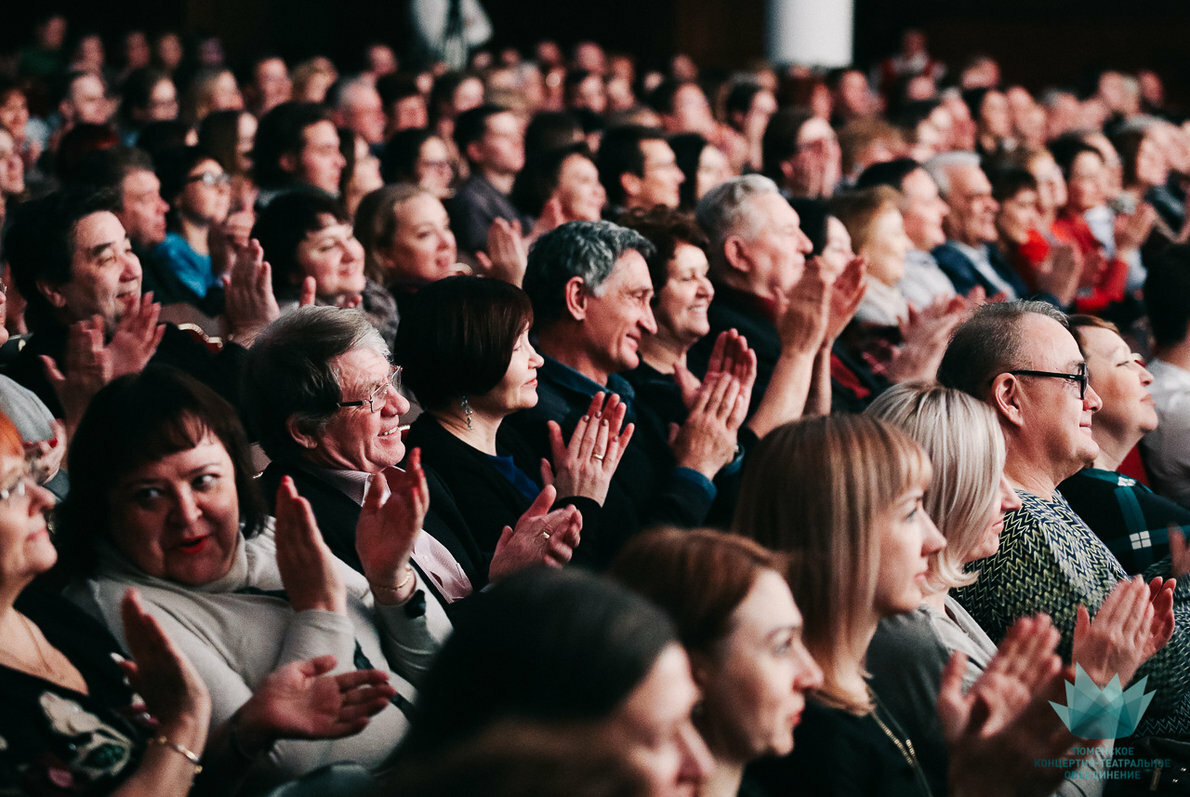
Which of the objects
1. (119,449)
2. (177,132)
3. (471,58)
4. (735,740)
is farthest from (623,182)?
(471,58)

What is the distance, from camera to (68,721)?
1.62 metres

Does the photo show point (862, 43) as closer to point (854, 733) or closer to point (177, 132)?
point (177, 132)

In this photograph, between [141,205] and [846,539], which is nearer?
[846,539]

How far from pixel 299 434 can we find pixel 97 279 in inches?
37.5

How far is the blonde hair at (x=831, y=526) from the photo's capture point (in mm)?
1860

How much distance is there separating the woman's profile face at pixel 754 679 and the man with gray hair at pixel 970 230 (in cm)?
411

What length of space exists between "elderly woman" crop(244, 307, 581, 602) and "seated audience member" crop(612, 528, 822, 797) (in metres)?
0.79

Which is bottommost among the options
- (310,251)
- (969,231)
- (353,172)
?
(969,231)

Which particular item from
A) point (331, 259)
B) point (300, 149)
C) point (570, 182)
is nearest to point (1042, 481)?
point (331, 259)

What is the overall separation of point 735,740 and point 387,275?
9.03 feet

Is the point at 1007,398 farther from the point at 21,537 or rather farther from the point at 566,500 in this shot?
the point at 21,537

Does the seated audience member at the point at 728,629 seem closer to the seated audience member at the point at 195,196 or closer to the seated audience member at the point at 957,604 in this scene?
the seated audience member at the point at 957,604

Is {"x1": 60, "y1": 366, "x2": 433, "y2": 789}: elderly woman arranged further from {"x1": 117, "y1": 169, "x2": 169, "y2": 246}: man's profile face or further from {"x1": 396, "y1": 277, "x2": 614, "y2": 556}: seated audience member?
{"x1": 117, "y1": 169, "x2": 169, "y2": 246}: man's profile face

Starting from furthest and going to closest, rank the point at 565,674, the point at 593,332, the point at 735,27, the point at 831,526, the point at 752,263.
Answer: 1. the point at 735,27
2. the point at 752,263
3. the point at 593,332
4. the point at 831,526
5. the point at 565,674
